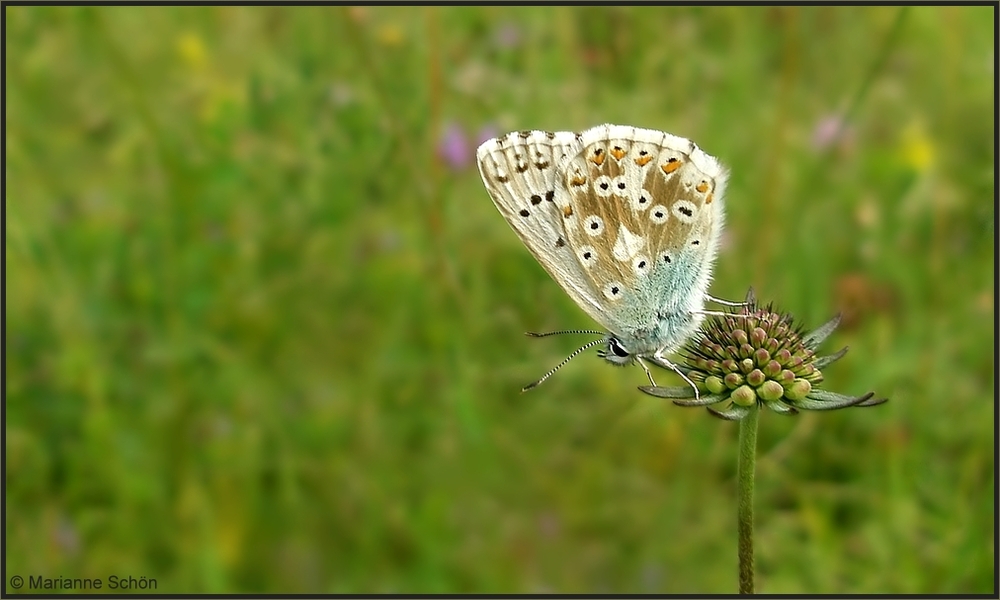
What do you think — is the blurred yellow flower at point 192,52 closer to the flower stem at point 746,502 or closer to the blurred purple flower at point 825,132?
the blurred purple flower at point 825,132

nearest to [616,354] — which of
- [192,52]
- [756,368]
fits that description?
[756,368]

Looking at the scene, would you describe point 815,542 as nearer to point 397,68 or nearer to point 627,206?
point 627,206

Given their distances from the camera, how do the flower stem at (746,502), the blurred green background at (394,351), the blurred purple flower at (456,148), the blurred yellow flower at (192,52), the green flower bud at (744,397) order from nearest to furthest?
the flower stem at (746,502)
the green flower bud at (744,397)
the blurred green background at (394,351)
the blurred purple flower at (456,148)
the blurred yellow flower at (192,52)

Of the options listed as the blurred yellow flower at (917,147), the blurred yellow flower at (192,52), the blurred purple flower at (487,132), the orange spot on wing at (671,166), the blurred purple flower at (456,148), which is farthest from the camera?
the blurred yellow flower at (917,147)

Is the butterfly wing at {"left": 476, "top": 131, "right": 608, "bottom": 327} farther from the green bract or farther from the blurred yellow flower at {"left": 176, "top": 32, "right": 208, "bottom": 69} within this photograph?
the blurred yellow flower at {"left": 176, "top": 32, "right": 208, "bottom": 69}

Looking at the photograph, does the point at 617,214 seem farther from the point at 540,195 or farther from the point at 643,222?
the point at 540,195

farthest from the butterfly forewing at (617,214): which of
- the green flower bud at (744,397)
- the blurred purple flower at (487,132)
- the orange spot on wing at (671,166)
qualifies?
the blurred purple flower at (487,132)
